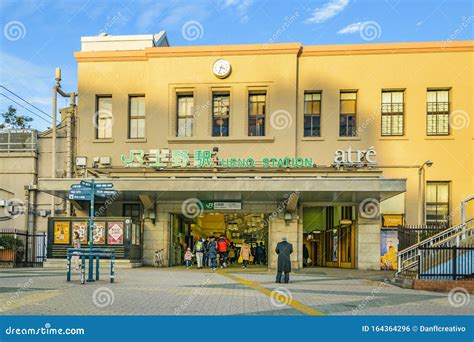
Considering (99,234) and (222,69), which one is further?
(222,69)

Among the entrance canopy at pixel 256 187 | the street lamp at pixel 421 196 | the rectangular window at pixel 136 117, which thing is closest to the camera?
the entrance canopy at pixel 256 187

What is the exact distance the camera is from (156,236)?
3180cm

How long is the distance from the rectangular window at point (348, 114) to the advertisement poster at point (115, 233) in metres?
12.2

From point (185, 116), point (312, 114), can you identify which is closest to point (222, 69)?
point (185, 116)

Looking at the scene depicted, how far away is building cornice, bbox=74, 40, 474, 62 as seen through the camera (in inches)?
1245

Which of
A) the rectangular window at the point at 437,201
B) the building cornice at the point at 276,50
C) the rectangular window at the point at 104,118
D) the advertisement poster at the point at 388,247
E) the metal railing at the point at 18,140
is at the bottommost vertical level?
the advertisement poster at the point at 388,247

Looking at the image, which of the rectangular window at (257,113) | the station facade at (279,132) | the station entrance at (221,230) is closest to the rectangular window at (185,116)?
the station facade at (279,132)

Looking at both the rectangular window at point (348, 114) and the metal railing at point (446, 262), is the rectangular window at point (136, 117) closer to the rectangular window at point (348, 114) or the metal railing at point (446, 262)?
the rectangular window at point (348, 114)

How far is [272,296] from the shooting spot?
14.6 m

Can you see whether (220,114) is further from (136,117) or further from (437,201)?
(437,201)

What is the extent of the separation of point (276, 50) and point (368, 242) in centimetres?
1085

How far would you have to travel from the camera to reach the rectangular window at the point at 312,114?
106 ft
